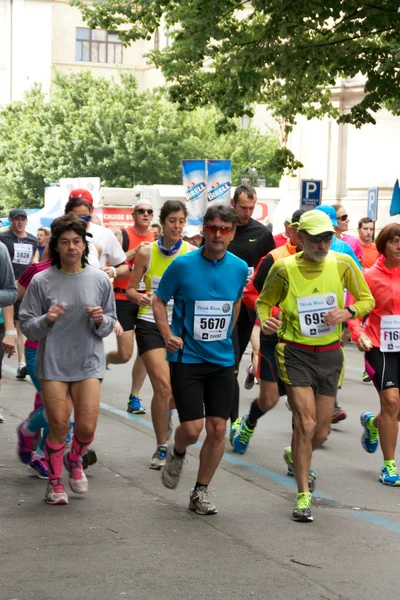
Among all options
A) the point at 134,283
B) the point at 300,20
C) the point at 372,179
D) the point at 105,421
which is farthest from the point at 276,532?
the point at 372,179

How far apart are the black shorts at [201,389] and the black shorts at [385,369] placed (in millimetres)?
1636

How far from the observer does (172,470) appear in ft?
23.7

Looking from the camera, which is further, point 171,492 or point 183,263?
point 171,492

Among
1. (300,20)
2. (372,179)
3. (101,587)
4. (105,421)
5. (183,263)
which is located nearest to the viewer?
(101,587)

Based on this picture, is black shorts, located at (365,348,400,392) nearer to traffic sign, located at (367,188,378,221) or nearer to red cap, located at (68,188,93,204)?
red cap, located at (68,188,93,204)

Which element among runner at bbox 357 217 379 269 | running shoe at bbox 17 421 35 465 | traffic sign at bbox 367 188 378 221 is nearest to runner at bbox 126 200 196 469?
running shoe at bbox 17 421 35 465

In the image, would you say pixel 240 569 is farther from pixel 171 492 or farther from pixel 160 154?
pixel 160 154

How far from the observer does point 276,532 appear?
21.7 ft

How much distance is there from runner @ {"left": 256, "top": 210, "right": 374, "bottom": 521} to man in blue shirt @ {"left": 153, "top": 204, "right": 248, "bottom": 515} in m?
0.36

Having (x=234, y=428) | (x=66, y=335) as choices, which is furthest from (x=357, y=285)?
(x=234, y=428)

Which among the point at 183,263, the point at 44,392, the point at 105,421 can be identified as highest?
the point at 183,263

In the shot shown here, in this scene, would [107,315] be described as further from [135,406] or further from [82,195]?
[135,406]

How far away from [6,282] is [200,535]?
2.83m

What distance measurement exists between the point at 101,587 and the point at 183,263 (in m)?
2.26
